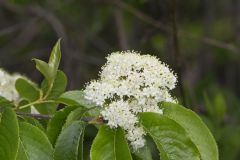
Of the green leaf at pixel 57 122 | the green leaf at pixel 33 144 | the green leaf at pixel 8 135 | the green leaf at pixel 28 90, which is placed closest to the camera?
the green leaf at pixel 8 135

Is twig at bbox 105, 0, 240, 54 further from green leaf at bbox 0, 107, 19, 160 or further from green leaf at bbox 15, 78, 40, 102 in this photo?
green leaf at bbox 0, 107, 19, 160

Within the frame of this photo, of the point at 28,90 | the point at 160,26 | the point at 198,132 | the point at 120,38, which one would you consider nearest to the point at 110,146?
the point at 198,132

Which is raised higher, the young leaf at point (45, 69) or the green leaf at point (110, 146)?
the young leaf at point (45, 69)

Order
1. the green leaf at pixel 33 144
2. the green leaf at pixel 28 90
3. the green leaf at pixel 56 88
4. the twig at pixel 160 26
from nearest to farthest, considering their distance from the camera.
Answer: the green leaf at pixel 33 144
the green leaf at pixel 56 88
the green leaf at pixel 28 90
the twig at pixel 160 26

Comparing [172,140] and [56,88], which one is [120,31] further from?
[172,140]

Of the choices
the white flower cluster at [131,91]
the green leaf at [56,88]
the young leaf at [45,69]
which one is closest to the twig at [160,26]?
the green leaf at [56,88]

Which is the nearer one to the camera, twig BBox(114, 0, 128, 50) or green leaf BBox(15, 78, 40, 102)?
green leaf BBox(15, 78, 40, 102)

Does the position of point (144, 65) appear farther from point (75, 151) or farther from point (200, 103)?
point (200, 103)

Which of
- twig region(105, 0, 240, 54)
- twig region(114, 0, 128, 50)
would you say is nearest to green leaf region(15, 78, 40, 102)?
twig region(105, 0, 240, 54)

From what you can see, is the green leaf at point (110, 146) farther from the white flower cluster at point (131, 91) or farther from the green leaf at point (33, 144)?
the green leaf at point (33, 144)
